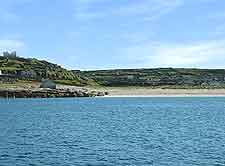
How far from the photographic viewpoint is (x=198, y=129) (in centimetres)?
6438

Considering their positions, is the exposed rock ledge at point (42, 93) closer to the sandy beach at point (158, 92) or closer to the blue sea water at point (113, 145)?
the sandy beach at point (158, 92)

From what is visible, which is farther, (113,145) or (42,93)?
(42,93)

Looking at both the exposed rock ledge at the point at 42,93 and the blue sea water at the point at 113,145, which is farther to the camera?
the exposed rock ledge at the point at 42,93

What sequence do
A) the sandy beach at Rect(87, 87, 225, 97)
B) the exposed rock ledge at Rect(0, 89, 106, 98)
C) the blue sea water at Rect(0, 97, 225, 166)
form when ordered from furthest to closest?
1. the sandy beach at Rect(87, 87, 225, 97)
2. the exposed rock ledge at Rect(0, 89, 106, 98)
3. the blue sea water at Rect(0, 97, 225, 166)

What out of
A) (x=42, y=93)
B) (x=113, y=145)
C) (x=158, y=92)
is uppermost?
(x=42, y=93)

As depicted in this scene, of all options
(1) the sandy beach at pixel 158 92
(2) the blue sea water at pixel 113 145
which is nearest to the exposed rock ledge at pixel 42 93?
(1) the sandy beach at pixel 158 92

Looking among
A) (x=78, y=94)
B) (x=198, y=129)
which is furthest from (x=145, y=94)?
(x=198, y=129)

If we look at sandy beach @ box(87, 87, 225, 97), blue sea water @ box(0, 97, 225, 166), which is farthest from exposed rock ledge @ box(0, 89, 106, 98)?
blue sea water @ box(0, 97, 225, 166)

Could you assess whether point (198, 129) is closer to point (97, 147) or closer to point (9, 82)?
point (97, 147)

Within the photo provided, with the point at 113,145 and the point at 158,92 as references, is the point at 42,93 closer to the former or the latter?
the point at 158,92

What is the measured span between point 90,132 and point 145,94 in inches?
4839

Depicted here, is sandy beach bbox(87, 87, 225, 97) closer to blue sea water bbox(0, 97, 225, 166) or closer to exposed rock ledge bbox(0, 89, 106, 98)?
exposed rock ledge bbox(0, 89, 106, 98)

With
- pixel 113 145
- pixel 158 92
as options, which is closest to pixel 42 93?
pixel 158 92

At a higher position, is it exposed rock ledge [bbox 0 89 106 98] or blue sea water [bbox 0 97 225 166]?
exposed rock ledge [bbox 0 89 106 98]
